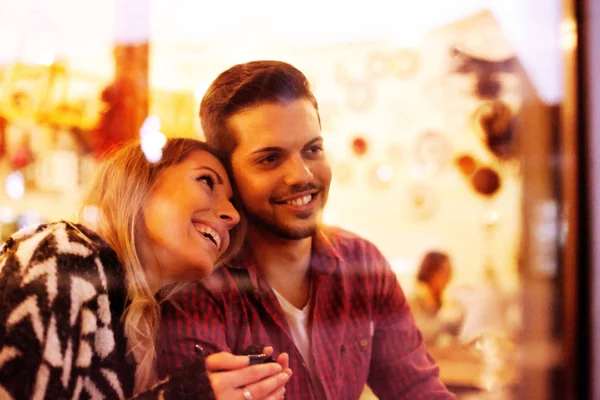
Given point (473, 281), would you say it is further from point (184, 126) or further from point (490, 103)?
point (184, 126)

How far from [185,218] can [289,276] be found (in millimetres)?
202

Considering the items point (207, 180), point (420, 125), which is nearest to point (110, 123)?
point (207, 180)

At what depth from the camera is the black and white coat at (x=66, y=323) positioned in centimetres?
86

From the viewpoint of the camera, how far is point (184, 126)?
3.12ft

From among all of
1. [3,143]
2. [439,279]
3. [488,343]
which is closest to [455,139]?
[439,279]

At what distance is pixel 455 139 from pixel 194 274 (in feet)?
1.81

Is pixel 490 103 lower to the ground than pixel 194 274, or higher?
higher

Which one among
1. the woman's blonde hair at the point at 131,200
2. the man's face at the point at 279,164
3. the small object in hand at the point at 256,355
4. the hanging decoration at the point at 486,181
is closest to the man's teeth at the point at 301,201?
the man's face at the point at 279,164

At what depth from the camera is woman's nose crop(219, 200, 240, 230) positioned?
961 millimetres

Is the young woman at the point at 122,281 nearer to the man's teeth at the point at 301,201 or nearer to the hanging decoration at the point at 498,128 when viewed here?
the man's teeth at the point at 301,201

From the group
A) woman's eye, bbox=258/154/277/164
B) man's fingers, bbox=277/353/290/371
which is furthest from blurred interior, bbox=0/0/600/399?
man's fingers, bbox=277/353/290/371

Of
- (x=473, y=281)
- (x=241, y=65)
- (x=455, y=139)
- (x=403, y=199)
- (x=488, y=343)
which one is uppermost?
(x=241, y=65)

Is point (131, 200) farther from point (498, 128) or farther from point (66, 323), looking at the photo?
point (498, 128)

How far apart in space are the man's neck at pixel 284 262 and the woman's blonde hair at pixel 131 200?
0.45ft
